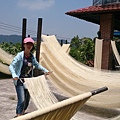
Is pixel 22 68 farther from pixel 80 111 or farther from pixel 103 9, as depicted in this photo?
pixel 103 9

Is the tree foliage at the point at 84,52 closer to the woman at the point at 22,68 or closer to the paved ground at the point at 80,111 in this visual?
the paved ground at the point at 80,111

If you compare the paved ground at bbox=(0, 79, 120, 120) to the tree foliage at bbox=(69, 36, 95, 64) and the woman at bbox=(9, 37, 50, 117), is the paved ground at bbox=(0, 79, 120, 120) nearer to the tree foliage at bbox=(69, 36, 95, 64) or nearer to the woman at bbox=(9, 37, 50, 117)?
the woman at bbox=(9, 37, 50, 117)

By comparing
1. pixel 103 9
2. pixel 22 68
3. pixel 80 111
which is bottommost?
pixel 80 111

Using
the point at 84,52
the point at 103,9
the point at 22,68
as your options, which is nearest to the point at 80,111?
the point at 22,68

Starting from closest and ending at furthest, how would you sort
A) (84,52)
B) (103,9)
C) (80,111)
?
(80,111) → (103,9) → (84,52)

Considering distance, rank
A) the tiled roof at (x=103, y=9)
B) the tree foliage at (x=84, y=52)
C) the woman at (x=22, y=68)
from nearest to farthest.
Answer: the woman at (x=22, y=68), the tiled roof at (x=103, y=9), the tree foliage at (x=84, y=52)

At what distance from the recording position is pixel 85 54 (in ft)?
33.3

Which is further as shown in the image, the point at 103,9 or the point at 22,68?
the point at 103,9

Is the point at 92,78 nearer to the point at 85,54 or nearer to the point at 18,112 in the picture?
the point at 18,112

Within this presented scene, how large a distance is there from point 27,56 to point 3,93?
257cm

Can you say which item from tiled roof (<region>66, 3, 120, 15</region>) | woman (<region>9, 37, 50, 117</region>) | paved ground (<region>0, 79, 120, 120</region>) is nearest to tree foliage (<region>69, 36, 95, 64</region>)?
tiled roof (<region>66, 3, 120, 15</region>)

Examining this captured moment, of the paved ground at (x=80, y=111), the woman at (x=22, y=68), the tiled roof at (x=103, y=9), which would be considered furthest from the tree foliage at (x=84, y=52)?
the woman at (x=22, y=68)

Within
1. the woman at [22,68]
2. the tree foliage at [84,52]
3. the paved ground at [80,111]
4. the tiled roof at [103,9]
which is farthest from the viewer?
the tree foliage at [84,52]

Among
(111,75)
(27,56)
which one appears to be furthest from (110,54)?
(27,56)
